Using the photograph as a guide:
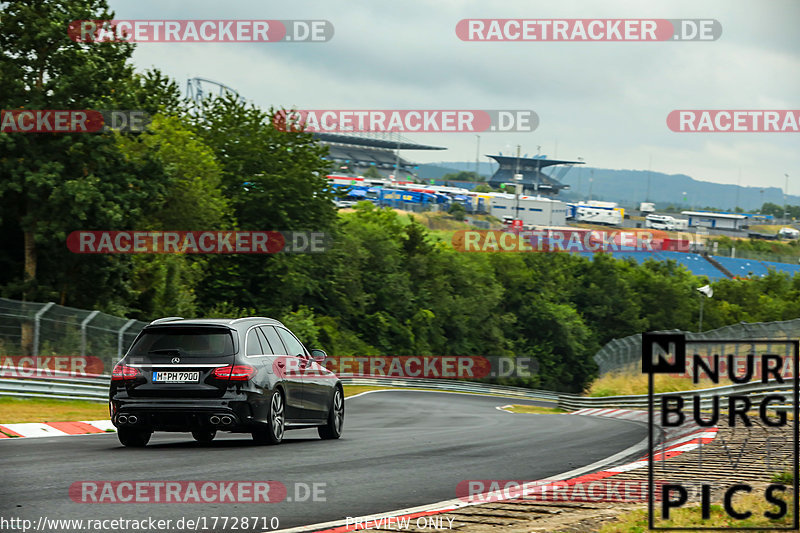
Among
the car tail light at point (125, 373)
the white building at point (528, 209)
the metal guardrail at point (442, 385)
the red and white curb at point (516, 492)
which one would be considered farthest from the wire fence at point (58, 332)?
the white building at point (528, 209)

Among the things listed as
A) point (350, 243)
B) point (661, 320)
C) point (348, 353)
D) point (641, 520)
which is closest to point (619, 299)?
point (661, 320)

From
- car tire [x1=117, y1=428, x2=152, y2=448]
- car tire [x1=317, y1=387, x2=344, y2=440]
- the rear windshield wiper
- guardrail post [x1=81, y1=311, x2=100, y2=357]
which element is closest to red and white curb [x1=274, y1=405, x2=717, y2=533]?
car tire [x1=317, y1=387, x2=344, y2=440]

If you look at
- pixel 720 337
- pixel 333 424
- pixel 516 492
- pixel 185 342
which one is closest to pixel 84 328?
pixel 333 424

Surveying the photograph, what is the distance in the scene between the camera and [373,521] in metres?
6.69

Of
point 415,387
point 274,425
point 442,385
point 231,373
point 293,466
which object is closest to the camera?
point 293,466

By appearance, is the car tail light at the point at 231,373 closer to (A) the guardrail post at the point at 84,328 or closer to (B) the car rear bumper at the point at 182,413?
(B) the car rear bumper at the point at 182,413

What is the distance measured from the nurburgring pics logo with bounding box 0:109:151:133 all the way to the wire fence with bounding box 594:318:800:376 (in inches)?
733

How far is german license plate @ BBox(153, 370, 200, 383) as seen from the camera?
36.2ft

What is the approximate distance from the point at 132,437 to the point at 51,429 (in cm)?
285

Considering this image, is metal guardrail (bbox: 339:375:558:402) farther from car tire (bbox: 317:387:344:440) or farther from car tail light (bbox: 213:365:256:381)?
car tail light (bbox: 213:365:256:381)

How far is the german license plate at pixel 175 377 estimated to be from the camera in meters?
11.0

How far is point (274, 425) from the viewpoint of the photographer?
11836 millimetres

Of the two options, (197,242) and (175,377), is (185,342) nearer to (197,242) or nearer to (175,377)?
(175,377)

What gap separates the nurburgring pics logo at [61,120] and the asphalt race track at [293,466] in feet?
68.2
